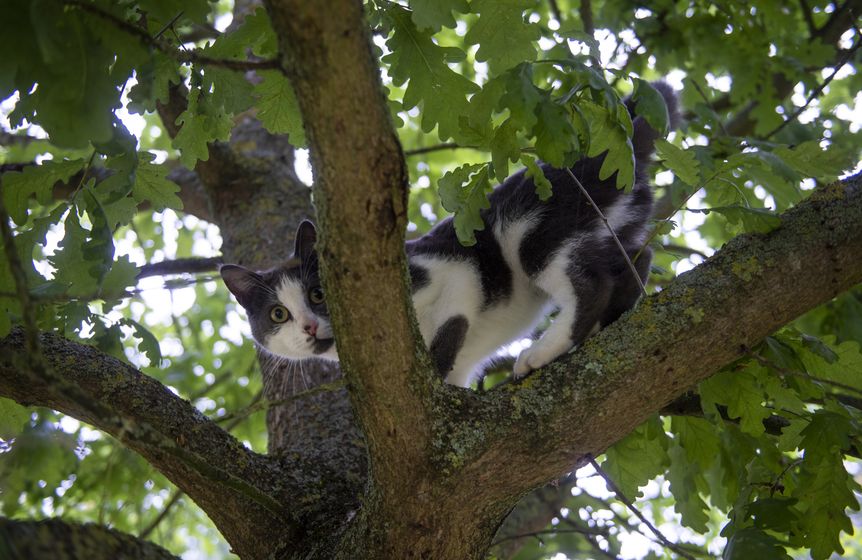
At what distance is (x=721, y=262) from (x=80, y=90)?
1.81m

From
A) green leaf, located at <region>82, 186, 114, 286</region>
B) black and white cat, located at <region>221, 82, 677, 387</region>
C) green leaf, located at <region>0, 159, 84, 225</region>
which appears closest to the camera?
green leaf, located at <region>82, 186, 114, 286</region>

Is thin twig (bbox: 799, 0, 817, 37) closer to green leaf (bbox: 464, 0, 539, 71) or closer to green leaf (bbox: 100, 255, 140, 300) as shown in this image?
green leaf (bbox: 464, 0, 539, 71)

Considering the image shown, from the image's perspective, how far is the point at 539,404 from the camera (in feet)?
7.00

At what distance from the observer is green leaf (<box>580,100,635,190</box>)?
7.22ft

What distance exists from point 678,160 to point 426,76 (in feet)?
2.94

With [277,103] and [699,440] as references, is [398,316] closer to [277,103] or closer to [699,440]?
[277,103]

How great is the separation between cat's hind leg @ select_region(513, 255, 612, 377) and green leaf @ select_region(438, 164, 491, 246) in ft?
2.40

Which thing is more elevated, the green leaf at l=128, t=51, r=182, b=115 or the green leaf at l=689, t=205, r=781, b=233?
the green leaf at l=128, t=51, r=182, b=115

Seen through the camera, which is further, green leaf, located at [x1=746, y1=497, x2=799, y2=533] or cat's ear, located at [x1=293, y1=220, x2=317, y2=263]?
cat's ear, located at [x1=293, y1=220, x2=317, y2=263]

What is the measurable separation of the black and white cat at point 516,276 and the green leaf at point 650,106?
848mm

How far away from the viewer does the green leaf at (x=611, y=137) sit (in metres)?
2.20

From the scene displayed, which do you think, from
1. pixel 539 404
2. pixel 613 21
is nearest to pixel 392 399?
pixel 539 404

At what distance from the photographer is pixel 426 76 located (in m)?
→ 2.34

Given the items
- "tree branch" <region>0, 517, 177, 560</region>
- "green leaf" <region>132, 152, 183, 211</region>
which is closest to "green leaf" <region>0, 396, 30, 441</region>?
"green leaf" <region>132, 152, 183, 211</region>
